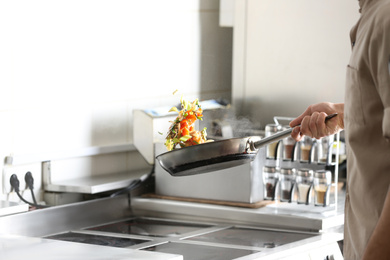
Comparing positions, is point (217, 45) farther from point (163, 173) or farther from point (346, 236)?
point (346, 236)

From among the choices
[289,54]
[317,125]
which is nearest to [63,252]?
[317,125]

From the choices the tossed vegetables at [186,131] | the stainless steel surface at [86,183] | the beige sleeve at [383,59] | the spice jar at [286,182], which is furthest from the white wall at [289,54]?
the beige sleeve at [383,59]

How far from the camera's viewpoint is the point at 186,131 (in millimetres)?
2137

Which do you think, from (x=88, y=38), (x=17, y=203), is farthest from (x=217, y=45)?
(x=17, y=203)

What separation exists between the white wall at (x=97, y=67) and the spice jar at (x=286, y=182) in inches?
23.8

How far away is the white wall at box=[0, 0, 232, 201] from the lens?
241cm

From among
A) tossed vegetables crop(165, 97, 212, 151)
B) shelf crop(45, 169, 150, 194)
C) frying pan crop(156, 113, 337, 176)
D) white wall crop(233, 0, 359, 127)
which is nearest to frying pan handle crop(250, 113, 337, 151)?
frying pan crop(156, 113, 337, 176)

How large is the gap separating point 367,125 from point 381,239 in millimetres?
235

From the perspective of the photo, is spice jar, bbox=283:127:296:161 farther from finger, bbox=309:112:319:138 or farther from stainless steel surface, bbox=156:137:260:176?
finger, bbox=309:112:319:138

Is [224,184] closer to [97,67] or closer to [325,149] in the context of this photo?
[325,149]

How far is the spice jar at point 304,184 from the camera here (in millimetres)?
2473

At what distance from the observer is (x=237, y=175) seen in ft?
8.27

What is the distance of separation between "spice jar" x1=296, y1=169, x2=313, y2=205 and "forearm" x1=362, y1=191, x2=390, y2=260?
1037 mm

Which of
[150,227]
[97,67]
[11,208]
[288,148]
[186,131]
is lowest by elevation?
[150,227]
